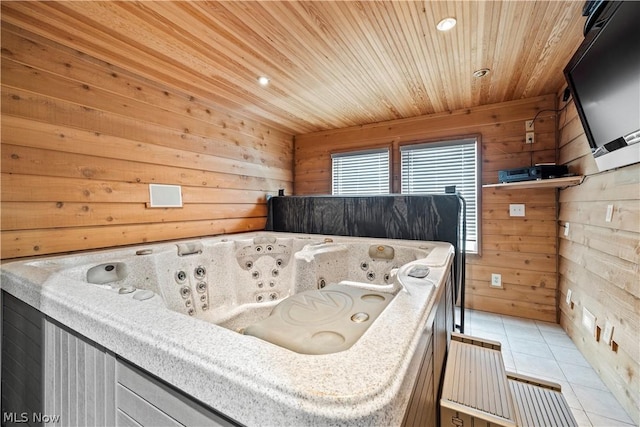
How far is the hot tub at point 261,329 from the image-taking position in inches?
16.1

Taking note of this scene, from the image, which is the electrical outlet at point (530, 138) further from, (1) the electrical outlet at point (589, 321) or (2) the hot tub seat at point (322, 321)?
(2) the hot tub seat at point (322, 321)

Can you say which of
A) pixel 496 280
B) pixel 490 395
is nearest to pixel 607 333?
pixel 496 280

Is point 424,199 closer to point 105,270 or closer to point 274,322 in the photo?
point 274,322

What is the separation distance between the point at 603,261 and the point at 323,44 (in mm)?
2230

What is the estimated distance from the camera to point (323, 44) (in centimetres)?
171

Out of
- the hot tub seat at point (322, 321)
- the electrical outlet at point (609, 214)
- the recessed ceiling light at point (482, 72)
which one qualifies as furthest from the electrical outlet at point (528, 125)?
the hot tub seat at point (322, 321)

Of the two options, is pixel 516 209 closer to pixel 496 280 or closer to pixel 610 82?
pixel 496 280

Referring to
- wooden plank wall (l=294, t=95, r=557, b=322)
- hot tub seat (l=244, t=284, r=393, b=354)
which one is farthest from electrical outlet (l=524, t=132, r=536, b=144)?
hot tub seat (l=244, t=284, r=393, b=354)

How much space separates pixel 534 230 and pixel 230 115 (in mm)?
3190

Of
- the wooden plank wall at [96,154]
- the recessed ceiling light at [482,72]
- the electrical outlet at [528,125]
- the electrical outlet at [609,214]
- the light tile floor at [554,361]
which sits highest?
the recessed ceiling light at [482,72]

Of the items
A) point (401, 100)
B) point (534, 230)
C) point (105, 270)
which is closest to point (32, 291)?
point (105, 270)

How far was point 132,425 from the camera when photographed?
62 centimetres

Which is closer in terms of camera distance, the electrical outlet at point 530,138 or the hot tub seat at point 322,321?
the hot tub seat at point 322,321

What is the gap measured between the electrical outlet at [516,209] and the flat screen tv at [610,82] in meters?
0.98
